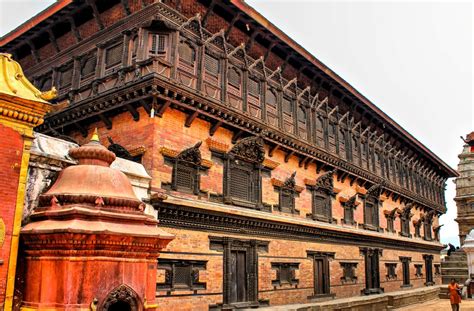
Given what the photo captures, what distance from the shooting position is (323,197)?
2003cm

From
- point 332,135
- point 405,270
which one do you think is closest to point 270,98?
point 332,135

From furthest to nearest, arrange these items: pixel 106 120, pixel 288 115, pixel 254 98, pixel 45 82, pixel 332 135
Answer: pixel 332 135 < pixel 288 115 < pixel 45 82 < pixel 254 98 < pixel 106 120

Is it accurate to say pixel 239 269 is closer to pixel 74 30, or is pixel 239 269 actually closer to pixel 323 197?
pixel 323 197

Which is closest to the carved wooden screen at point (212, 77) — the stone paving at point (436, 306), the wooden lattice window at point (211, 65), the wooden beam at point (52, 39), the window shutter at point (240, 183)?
the wooden lattice window at point (211, 65)

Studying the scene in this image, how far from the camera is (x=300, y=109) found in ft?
63.2

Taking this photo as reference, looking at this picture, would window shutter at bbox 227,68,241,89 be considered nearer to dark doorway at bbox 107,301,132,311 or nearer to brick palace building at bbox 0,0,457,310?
brick palace building at bbox 0,0,457,310

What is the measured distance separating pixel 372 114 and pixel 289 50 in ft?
28.2

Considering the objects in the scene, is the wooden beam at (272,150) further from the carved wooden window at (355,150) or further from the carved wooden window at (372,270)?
the carved wooden window at (372,270)

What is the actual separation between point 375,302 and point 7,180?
57.1ft

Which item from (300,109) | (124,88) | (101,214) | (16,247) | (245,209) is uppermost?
(300,109)

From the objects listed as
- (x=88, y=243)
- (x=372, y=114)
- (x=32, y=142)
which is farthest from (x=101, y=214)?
(x=372, y=114)

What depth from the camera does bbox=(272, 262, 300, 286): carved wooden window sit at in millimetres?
16312

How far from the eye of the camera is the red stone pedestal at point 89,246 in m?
6.69

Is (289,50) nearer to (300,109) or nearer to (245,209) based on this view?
(300,109)
